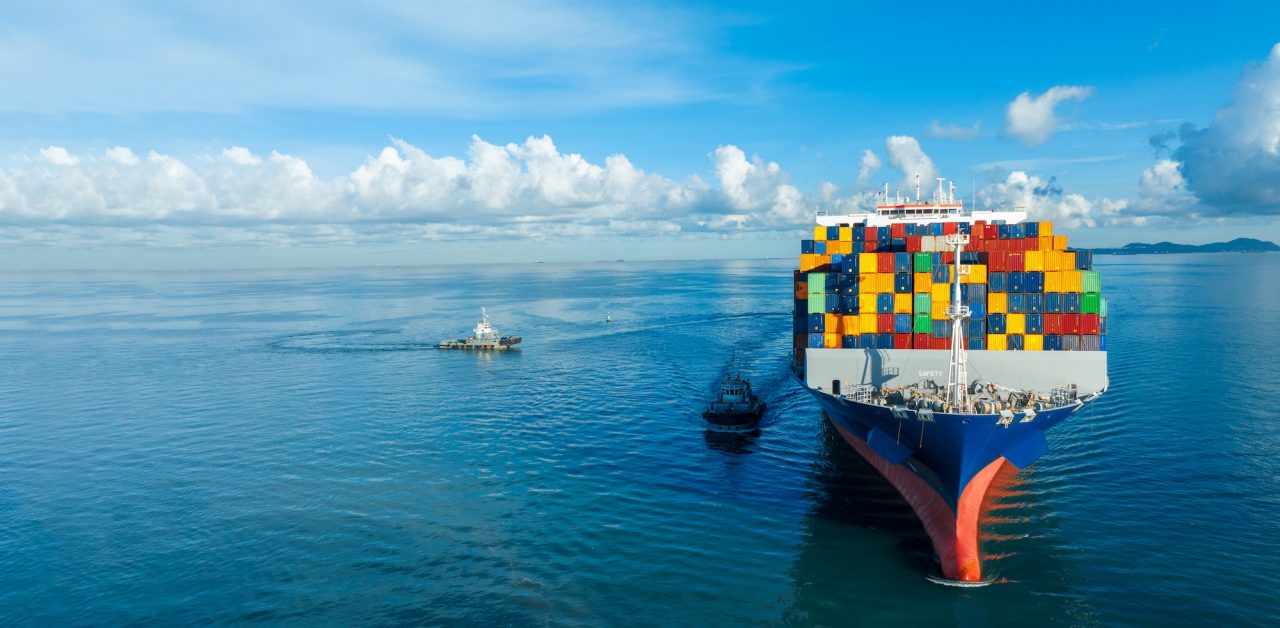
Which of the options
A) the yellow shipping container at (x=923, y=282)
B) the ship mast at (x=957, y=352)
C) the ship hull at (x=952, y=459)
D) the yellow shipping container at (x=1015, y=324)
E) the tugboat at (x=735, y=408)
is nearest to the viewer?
the ship hull at (x=952, y=459)

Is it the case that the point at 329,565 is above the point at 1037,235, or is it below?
below

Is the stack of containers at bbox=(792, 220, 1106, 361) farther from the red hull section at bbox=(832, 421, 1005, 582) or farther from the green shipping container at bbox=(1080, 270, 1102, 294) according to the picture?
the red hull section at bbox=(832, 421, 1005, 582)

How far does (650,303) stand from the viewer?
15375 centimetres

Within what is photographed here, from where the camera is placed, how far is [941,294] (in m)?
37.8

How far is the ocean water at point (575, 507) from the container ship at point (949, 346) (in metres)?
3.65

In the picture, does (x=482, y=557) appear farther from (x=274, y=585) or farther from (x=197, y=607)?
(x=197, y=607)

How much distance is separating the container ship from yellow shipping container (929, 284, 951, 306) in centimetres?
8

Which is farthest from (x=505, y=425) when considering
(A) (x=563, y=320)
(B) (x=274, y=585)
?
(A) (x=563, y=320)

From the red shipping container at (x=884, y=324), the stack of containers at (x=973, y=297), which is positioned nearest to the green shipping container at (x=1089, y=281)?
the stack of containers at (x=973, y=297)

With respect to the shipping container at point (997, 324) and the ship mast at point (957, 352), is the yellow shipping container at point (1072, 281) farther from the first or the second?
the ship mast at point (957, 352)

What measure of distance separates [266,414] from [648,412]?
3003 centimetres

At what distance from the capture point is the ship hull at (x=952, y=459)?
2783cm

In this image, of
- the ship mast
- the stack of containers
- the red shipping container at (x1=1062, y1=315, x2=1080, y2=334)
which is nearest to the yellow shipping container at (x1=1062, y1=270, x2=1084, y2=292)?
the stack of containers

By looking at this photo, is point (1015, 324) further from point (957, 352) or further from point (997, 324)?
point (957, 352)
